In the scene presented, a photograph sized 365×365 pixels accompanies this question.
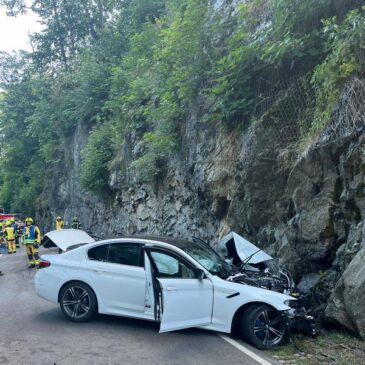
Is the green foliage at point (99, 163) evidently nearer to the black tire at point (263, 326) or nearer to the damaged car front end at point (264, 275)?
the damaged car front end at point (264, 275)

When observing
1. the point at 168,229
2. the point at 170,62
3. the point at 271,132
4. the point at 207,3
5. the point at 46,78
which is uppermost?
the point at 46,78

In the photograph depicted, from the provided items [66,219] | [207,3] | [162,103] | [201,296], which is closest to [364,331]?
[201,296]

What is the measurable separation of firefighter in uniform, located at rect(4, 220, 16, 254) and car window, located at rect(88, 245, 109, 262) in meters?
14.7

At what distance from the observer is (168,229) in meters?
14.8

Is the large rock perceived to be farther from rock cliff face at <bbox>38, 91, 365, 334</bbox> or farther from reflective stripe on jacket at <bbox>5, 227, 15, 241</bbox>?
reflective stripe on jacket at <bbox>5, 227, 15, 241</bbox>

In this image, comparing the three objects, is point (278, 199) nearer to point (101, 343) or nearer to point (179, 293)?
point (179, 293)

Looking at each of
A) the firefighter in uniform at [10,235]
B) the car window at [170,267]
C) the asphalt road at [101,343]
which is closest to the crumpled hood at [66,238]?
the asphalt road at [101,343]

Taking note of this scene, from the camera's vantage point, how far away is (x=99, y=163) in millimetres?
21609

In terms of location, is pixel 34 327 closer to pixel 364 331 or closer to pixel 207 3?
pixel 364 331

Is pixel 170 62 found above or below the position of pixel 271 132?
above

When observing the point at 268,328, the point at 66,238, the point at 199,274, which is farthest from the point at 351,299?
the point at 66,238

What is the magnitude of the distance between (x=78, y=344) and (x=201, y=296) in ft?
6.33

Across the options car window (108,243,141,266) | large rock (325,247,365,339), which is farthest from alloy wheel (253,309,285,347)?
car window (108,243,141,266)

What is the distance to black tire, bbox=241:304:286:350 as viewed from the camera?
251 inches
